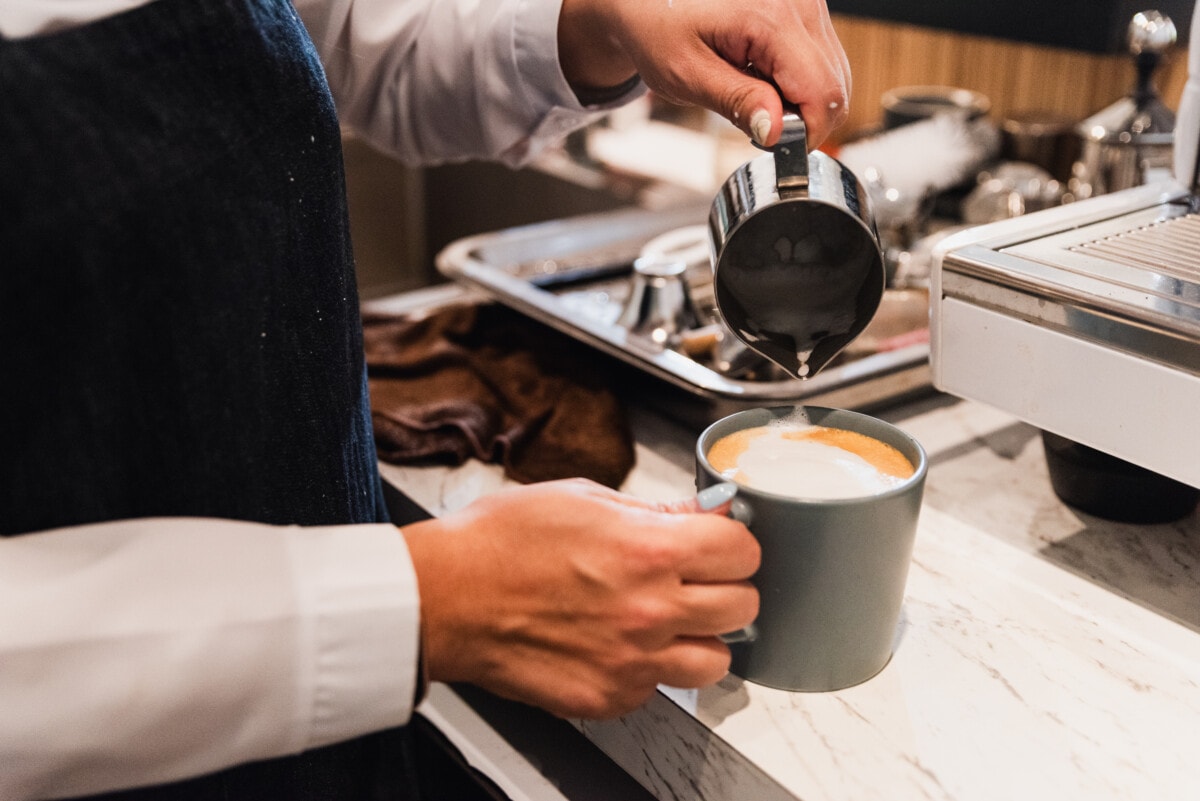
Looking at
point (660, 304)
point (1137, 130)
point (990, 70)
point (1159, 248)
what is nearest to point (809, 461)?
point (1159, 248)

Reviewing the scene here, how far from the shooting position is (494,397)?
1077 millimetres

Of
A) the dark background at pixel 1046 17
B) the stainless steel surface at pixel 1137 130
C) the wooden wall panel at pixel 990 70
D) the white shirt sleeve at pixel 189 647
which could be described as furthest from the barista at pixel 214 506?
the wooden wall panel at pixel 990 70

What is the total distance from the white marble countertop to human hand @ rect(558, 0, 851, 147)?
36 cm

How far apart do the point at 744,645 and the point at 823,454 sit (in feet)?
0.44

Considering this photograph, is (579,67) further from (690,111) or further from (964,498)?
(690,111)

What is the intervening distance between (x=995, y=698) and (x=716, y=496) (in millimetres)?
250

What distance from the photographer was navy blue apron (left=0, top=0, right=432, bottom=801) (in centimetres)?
55

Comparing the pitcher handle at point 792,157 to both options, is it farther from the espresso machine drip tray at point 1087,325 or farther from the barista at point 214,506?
the espresso machine drip tray at point 1087,325

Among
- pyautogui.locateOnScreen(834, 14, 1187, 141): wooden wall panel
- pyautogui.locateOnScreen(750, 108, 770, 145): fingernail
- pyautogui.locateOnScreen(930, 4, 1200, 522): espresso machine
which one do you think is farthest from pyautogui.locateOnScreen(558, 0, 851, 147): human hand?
pyautogui.locateOnScreen(834, 14, 1187, 141): wooden wall panel

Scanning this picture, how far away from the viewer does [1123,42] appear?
1379 mm

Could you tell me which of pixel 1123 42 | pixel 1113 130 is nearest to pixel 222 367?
pixel 1113 130

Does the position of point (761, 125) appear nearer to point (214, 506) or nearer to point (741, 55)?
point (741, 55)

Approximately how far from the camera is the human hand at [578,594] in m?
0.57

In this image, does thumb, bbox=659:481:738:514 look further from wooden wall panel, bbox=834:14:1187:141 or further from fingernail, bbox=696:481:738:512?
wooden wall panel, bbox=834:14:1187:141
